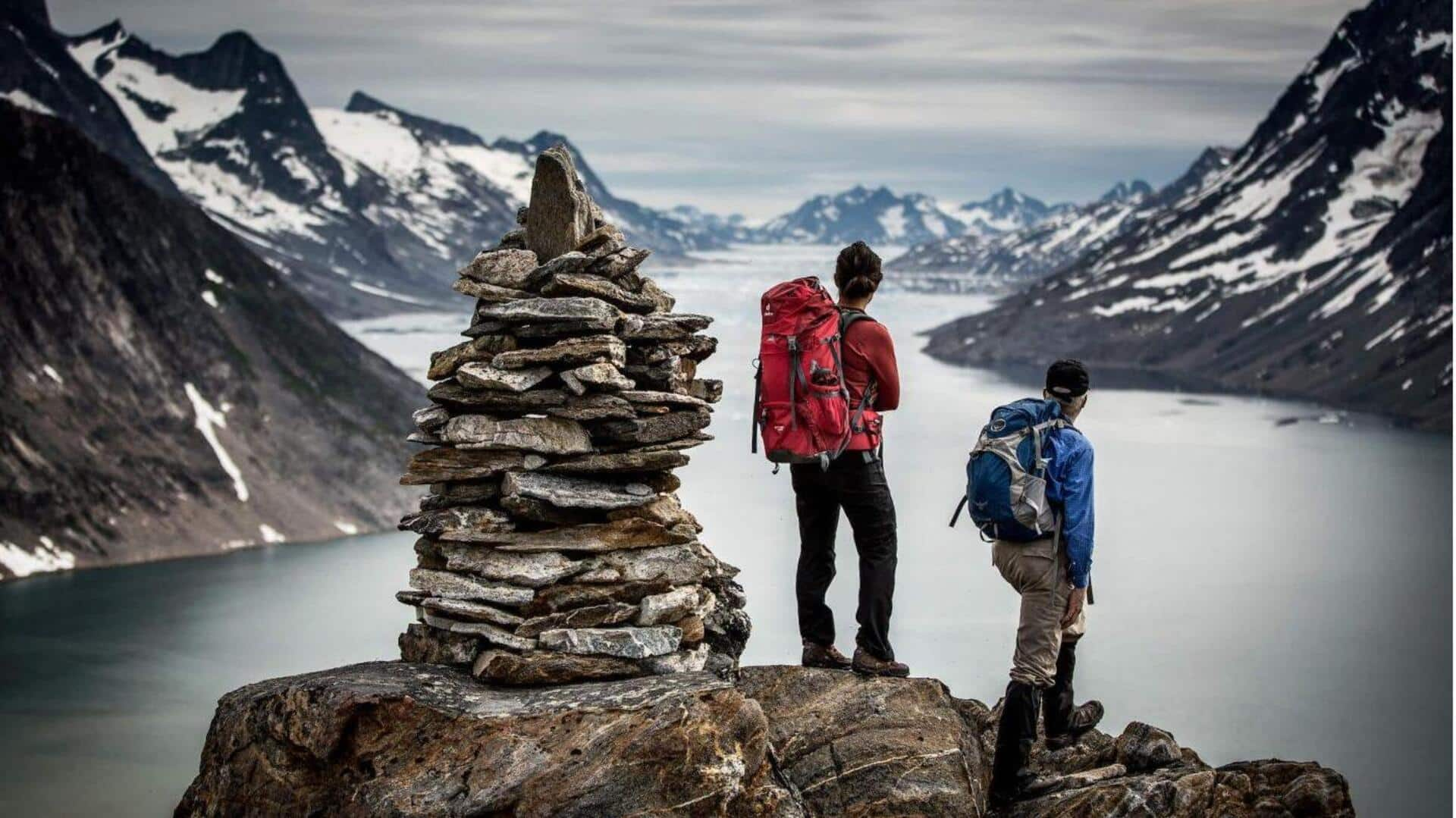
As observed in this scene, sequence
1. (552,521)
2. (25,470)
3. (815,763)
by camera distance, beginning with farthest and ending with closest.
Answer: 1. (25,470)
2. (552,521)
3. (815,763)

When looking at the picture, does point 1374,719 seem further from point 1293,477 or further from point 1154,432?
point 1154,432

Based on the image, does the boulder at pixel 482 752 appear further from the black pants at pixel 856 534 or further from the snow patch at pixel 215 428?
the snow patch at pixel 215 428

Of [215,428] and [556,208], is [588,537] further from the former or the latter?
[215,428]

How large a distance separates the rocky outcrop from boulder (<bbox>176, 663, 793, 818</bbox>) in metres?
0.01

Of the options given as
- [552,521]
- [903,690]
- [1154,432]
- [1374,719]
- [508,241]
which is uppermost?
[1154,432]

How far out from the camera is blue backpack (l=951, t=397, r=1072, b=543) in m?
14.0

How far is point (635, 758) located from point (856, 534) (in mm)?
3254

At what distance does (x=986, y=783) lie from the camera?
49.9 feet

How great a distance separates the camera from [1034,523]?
13969 mm

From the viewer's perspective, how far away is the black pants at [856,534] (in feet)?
49.8

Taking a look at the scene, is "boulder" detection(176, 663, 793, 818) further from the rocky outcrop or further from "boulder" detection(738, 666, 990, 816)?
"boulder" detection(738, 666, 990, 816)

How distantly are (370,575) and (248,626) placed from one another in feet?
45.2

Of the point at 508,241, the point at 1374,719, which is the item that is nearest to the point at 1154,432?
the point at 1374,719

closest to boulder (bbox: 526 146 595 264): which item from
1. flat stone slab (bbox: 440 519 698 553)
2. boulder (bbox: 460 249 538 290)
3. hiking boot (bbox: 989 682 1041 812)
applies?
boulder (bbox: 460 249 538 290)
